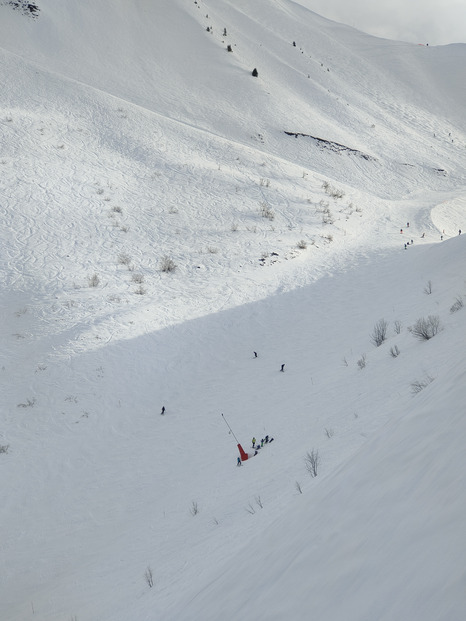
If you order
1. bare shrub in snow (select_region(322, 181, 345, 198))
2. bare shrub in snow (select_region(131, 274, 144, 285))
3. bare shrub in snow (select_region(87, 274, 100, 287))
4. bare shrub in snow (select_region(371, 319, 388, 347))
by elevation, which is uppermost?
bare shrub in snow (select_region(322, 181, 345, 198))

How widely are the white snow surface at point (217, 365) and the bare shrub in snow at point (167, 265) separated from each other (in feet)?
0.44

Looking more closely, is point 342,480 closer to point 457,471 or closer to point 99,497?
point 457,471

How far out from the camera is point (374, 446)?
3.38 meters

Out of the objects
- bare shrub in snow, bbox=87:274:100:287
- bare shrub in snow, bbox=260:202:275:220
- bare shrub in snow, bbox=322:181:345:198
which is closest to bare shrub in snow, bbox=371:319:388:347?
bare shrub in snow, bbox=87:274:100:287

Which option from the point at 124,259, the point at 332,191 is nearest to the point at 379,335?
the point at 124,259

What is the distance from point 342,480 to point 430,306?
22.0 ft

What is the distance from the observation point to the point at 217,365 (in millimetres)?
10039

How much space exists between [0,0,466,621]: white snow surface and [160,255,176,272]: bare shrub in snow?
13 cm

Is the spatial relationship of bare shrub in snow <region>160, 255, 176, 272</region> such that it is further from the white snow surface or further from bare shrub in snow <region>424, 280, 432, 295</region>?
bare shrub in snow <region>424, 280, 432, 295</region>

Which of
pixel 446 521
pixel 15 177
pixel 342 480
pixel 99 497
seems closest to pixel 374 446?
pixel 342 480

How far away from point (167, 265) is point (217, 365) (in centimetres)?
448

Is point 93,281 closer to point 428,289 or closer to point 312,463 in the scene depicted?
point 428,289

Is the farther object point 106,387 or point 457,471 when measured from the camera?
point 106,387

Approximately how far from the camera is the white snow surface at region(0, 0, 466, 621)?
8.77 ft
